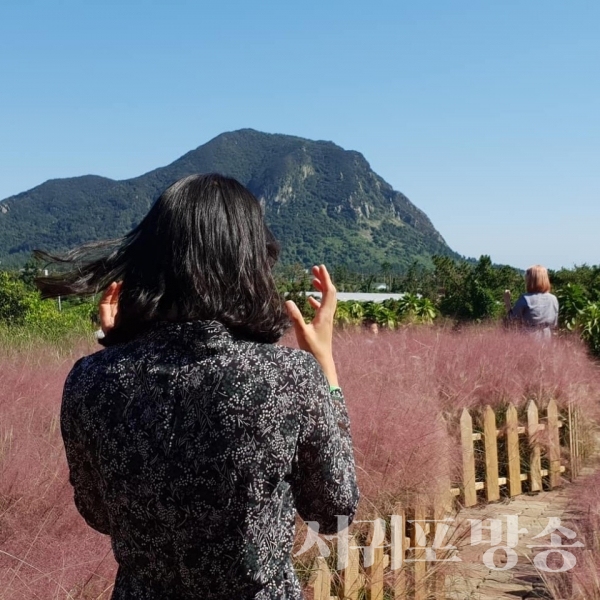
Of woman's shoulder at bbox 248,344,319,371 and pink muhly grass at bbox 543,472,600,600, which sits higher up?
woman's shoulder at bbox 248,344,319,371

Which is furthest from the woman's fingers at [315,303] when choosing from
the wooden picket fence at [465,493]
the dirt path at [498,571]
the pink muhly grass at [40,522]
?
the dirt path at [498,571]

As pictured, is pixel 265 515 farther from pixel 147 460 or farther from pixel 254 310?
pixel 254 310

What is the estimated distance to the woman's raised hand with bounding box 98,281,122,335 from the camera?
1.41 meters

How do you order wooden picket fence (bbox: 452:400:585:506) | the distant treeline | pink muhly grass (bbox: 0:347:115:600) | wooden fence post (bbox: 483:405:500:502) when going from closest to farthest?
pink muhly grass (bbox: 0:347:115:600) → wooden picket fence (bbox: 452:400:585:506) → wooden fence post (bbox: 483:405:500:502) → the distant treeline

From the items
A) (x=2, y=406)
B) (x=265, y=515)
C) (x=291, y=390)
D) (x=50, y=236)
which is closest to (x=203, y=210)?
(x=291, y=390)

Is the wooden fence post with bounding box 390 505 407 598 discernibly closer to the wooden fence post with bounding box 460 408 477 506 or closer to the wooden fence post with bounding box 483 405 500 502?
the wooden fence post with bounding box 460 408 477 506

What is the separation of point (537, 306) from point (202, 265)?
248 inches

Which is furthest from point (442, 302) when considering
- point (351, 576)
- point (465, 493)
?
point (351, 576)

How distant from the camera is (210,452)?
1.22 m

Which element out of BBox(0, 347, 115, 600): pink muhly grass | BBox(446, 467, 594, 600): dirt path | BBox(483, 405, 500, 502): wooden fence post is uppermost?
BBox(0, 347, 115, 600): pink muhly grass

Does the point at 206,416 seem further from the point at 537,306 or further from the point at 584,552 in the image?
the point at 537,306

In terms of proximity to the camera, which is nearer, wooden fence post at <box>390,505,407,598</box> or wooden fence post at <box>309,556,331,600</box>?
wooden fence post at <box>309,556,331,600</box>

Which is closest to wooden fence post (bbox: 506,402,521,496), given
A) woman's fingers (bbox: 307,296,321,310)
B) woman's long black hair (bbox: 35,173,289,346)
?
woman's fingers (bbox: 307,296,321,310)

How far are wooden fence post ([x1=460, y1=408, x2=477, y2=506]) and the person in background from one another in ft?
8.47
